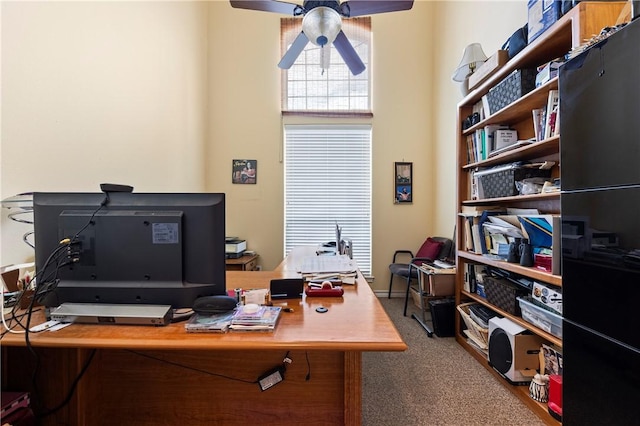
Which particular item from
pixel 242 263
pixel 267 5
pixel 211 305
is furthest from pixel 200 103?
pixel 211 305

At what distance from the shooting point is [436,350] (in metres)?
2.27

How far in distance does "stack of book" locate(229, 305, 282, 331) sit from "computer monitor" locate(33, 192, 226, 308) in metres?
0.18

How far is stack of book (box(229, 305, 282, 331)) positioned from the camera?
89 centimetres

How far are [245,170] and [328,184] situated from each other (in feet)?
3.81

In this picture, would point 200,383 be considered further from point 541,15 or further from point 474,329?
point 541,15

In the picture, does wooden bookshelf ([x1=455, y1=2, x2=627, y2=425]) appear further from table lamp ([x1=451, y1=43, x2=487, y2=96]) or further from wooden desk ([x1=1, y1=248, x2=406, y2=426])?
wooden desk ([x1=1, y1=248, x2=406, y2=426])

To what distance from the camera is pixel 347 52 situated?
102 inches

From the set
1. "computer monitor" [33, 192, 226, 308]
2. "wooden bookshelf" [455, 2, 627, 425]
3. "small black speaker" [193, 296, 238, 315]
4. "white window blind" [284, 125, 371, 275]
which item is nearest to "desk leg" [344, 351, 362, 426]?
"small black speaker" [193, 296, 238, 315]

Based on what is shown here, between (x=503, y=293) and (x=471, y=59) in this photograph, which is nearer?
(x=503, y=293)

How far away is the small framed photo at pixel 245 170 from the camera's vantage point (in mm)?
3754

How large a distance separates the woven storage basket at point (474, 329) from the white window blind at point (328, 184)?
A: 1.54 metres

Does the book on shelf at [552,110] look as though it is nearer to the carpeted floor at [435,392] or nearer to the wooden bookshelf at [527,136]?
the wooden bookshelf at [527,136]

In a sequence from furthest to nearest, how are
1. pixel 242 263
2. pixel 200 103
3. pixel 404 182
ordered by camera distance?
1. pixel 404 182
2. pixel 200 103
3. pixel 242 263

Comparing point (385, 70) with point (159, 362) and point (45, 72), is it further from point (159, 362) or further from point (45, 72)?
point (159, 362)
